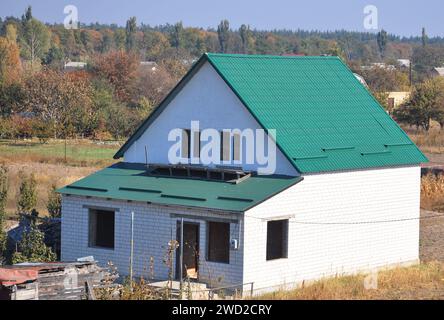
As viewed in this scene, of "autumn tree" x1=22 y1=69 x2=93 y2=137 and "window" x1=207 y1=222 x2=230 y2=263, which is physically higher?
"autumn tree" x1=22 y1=69 x2=93 y2=137

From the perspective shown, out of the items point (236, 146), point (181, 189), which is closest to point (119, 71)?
point (236, 146)

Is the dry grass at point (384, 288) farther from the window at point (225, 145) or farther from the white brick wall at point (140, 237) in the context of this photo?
the window at point (225, 145)

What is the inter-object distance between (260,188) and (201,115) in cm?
304

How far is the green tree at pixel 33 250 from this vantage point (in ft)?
82.6

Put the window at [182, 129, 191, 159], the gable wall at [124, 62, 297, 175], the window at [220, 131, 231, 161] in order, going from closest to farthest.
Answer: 1. the gable wall at [124, 62, 297, 175]
2. the window at [220, 131, 231, 161]
3. the window at [182, 129, 191, 159]

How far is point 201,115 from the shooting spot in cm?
2606

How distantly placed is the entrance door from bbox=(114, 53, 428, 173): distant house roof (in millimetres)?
2650

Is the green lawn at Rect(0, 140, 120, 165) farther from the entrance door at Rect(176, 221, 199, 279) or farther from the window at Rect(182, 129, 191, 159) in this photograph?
the entrance door at Rect(176, 221, 199, 279)

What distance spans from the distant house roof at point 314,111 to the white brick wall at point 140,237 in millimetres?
2492

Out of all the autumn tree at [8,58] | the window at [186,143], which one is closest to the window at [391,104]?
the autumn tree at [8,58]

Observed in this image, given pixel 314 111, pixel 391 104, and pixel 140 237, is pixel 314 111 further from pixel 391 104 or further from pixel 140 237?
pixel 391 104

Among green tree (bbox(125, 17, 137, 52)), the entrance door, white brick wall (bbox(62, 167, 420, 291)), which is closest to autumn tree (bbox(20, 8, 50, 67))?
green tree (bbox(125, 17, 137, 52))

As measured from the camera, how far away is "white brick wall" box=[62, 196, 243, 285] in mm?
23172
